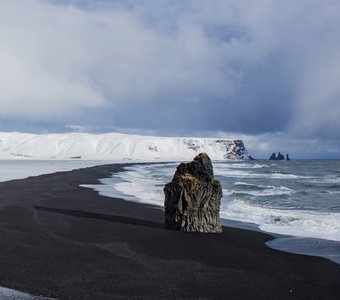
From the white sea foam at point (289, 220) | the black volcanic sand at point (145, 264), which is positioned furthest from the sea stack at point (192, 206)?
the white sea foam at point (289, 220)

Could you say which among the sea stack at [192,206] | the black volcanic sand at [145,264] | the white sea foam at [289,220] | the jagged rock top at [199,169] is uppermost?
the jagged rock top at [199,169]

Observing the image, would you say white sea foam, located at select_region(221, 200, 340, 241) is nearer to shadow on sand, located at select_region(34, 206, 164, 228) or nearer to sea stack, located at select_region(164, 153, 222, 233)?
sea stack, located at select_region(164, 153, 222, 233)

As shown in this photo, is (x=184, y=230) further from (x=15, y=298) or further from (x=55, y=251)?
(x=15, y=298)

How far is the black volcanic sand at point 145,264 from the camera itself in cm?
816

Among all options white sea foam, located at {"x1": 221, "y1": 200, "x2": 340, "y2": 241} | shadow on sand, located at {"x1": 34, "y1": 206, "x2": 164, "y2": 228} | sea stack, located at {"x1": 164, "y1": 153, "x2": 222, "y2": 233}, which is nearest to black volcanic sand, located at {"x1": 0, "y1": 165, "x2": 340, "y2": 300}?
shadow on sand, located at {"x1": 34, "y1": 206, "x2": 164, "y2": 228}

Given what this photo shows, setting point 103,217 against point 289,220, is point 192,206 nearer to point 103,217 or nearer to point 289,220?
point 103,217

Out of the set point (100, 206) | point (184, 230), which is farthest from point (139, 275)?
point (100, 206)

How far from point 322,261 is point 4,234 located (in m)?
8.69

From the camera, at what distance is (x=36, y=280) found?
8383 millimetres

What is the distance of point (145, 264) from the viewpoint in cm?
1004

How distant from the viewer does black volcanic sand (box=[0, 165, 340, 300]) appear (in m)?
8.16

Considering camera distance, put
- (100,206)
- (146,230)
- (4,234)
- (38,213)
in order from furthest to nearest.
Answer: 1. (100,206)
2. (38,213)
3. (146,230)
4. (4,234)

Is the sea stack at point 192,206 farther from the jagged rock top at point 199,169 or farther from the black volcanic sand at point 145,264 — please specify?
the jagged rock top at point 199,169

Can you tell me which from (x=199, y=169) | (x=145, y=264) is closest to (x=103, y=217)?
(x=199, y=169)
